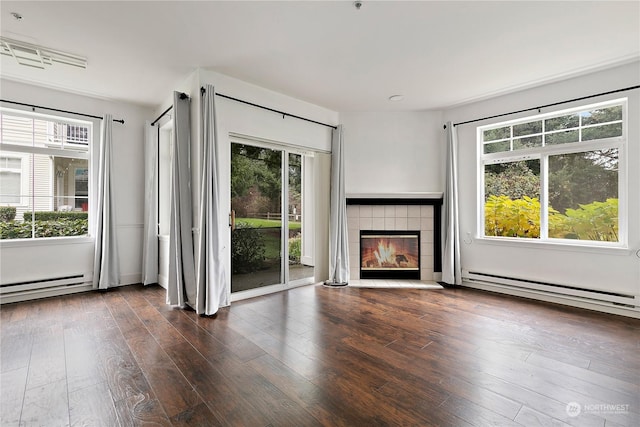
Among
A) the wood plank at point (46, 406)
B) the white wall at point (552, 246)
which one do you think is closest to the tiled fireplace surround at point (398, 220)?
the white wall at point (552, 246)

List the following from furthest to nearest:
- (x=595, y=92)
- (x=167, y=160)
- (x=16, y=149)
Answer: (x=167, y=160) < (x=16, y=149) < (x=595, y=92)

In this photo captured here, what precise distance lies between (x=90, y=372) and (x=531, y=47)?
468cm

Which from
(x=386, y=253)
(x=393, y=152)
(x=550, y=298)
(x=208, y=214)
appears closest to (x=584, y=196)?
(x=550, y=298)

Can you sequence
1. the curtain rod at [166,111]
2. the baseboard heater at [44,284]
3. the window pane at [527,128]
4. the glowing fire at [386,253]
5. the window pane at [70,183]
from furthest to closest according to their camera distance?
the glowing fire at [386,253] → the window pane at [70,183] → the window pane at [527,128] → the baseboard heater at [44,284] → the curtain rod at [166,111]

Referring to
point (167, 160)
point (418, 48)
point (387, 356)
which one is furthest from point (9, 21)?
point (387, 356)

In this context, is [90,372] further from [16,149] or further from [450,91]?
[450,91]

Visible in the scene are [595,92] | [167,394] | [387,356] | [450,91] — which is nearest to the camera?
[167,394]

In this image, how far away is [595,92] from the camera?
3434 mm

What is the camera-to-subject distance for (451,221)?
4500mm

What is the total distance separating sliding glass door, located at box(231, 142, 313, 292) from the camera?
3828 mm

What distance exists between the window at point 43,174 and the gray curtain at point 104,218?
30cm

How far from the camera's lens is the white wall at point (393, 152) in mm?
4840

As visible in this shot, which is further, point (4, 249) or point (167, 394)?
point (4, 249)

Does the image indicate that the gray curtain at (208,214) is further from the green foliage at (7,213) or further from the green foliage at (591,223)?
the green foliage at (591,223)
